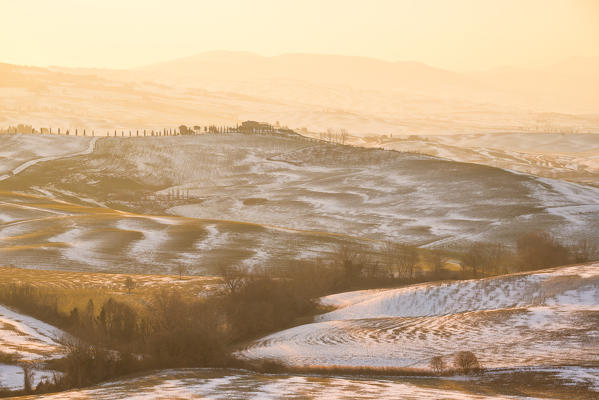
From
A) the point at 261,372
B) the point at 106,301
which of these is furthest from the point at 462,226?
the point at 261,372

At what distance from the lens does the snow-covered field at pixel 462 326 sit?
122 feet

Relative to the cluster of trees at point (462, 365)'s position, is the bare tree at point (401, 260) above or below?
below

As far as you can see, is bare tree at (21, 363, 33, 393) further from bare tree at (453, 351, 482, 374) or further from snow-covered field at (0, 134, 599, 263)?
snow-covered field at (0, 134, 599, 263)

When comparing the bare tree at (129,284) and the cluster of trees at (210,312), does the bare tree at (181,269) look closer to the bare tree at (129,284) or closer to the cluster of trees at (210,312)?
the cluster of trees at (210,312)

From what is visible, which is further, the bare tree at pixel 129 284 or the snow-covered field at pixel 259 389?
the bare tree at pixel 129 284

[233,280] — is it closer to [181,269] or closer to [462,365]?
[181,269]

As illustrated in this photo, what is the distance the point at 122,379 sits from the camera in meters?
35.2

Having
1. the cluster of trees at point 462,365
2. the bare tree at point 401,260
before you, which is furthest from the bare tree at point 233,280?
the cluster of trees at point 462,365

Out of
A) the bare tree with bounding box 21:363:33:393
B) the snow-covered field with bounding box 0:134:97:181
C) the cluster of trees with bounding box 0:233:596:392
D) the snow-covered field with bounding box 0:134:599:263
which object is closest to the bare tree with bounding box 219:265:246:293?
the cluster of trees with bounding box 0:233:596:392

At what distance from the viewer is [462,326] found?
4200 cm

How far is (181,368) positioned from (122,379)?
10.9 ft

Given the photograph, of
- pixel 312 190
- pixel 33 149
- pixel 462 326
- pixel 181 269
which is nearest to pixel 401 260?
pixel 181 269

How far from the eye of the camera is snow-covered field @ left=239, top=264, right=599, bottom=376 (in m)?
37.2

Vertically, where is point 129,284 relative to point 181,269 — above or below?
above
